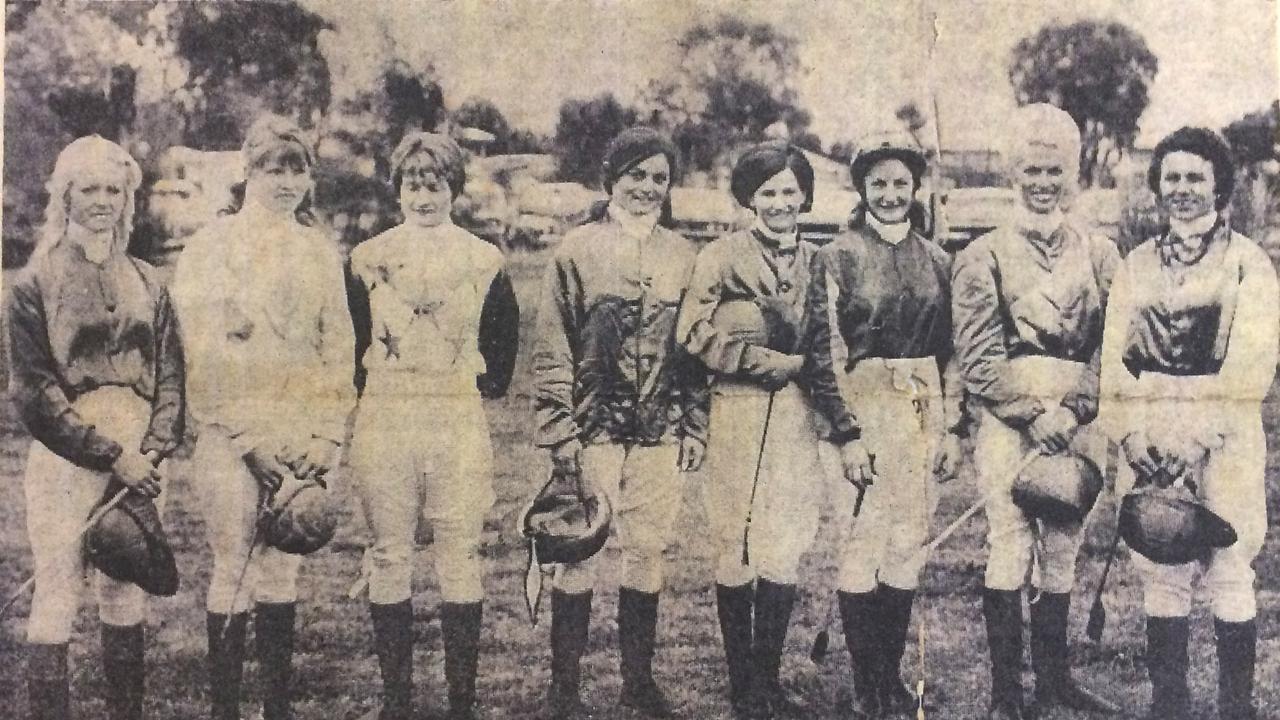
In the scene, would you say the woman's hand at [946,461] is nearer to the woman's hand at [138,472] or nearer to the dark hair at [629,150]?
the dark hair at [629,150]

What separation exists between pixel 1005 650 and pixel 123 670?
270cm

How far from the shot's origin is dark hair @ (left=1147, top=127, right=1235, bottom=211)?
3.56 metres

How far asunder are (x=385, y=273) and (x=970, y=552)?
2.02m

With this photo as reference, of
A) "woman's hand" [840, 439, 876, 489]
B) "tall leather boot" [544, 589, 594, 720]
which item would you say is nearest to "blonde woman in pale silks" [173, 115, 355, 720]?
"tall leather boot" [544, 589, 594, 720]

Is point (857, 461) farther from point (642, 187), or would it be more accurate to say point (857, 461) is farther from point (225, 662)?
point (225, 662)

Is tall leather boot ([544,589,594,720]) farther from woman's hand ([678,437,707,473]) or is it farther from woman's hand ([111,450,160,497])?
woman's hand ([111,450,160,497])

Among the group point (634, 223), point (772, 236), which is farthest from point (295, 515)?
point (772, 236)

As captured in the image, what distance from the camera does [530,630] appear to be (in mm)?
3371

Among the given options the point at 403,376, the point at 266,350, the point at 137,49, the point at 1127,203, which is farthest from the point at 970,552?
the point at 137,49

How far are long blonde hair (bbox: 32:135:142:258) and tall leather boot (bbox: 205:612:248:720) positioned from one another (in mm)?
1175

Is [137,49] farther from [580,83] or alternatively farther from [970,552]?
[970,552]

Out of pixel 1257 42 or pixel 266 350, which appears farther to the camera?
pixel 1257 42

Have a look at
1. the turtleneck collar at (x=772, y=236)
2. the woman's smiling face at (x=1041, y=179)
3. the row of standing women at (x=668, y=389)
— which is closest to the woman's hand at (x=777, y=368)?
the row of standing women at (x=668, y=389)

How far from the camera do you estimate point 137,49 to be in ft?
11.1
